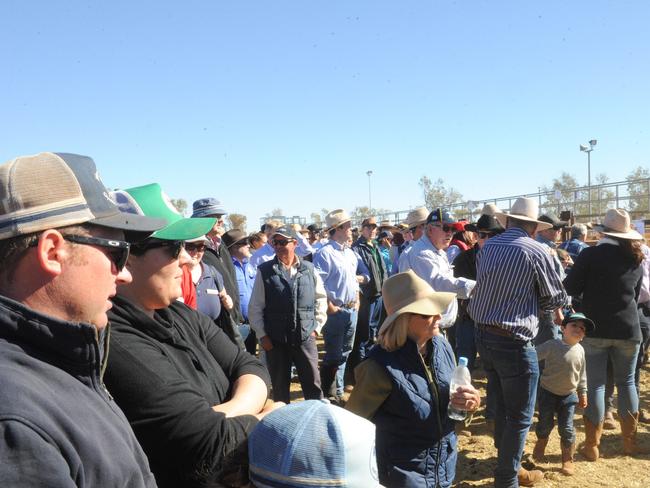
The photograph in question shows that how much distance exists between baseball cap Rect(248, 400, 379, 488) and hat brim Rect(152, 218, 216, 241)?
0.80 meters

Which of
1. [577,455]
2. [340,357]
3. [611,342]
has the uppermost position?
[611,342]

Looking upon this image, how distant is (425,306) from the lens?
2.87m

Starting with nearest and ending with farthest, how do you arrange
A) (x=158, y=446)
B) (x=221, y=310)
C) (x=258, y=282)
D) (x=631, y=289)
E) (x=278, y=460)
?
(x=278, y=460), (x=158, y=446), (x=221, y=310), (x=631, y=289), (x=258, y=282)

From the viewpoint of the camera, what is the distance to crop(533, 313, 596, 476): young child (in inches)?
185

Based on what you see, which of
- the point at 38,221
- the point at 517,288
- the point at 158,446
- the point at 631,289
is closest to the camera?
the point at 38,221

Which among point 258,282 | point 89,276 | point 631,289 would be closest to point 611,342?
point 631,289

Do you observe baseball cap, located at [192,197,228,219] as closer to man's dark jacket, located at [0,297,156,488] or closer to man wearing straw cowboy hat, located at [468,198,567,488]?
man wearing straw cowboy hat, located at [468,198,567,488]

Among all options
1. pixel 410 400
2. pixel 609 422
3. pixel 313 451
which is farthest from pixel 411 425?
pixel 609 422

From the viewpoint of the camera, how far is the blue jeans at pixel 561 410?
15.6ft

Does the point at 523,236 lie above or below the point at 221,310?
above

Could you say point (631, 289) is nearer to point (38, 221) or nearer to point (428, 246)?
point (428, 246)

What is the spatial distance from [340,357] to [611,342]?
9.88ft

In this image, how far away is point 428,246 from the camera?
575cm

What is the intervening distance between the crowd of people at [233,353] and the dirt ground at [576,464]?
0.41 ft
